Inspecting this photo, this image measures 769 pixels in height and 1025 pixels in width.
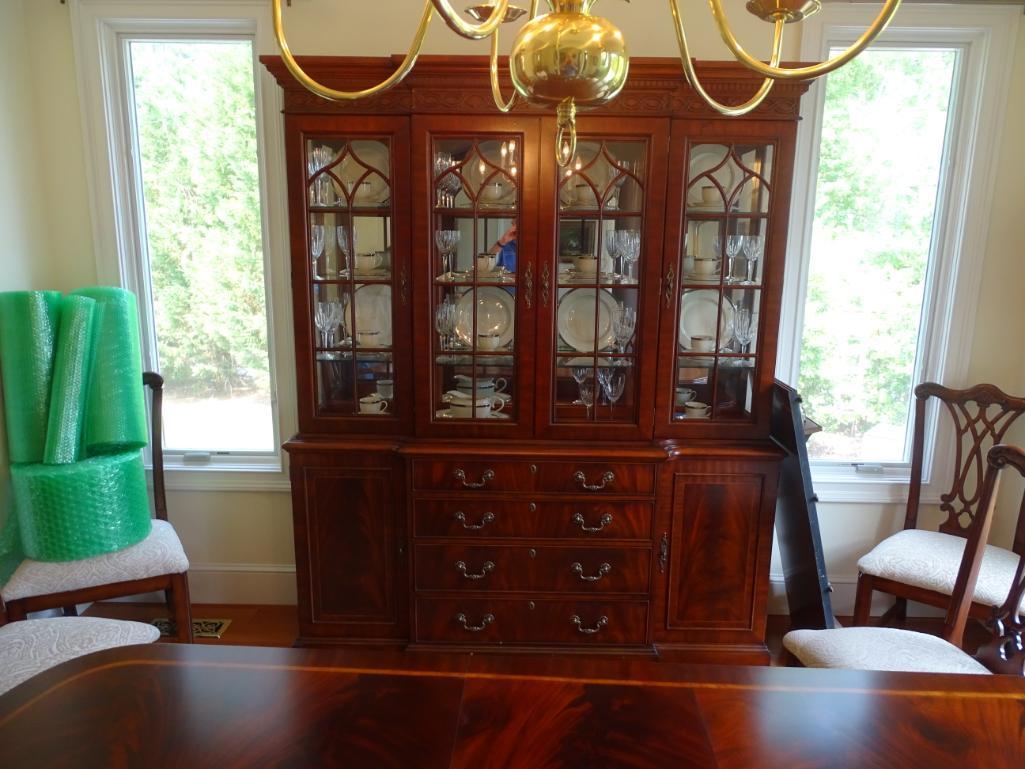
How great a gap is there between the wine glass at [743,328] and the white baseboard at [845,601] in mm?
1078

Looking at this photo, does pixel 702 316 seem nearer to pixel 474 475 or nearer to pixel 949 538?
pixel 474 475

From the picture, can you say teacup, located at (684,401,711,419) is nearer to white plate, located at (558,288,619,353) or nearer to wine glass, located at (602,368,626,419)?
wine glass, located at (602,368,626,419)

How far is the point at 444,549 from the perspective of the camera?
2227 mm

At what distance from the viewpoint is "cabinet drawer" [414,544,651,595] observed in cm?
222

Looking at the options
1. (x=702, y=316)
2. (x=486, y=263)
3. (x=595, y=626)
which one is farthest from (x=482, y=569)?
(x=702, y=316)

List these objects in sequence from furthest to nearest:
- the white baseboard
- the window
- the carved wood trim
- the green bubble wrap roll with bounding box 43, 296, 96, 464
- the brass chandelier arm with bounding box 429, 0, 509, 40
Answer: the white baseboard < the window < the green bubble wrap roll with bounding box 43, 296, 96, 464 < the carved wood trim < the brass chandelier arm with bounding box 429, 0, 509, 40

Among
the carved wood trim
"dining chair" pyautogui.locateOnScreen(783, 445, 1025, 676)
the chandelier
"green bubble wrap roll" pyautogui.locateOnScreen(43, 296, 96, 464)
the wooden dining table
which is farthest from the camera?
"green bubble wrap roll" pyautogui.locateOnScreen(43, 296, 96, 464)

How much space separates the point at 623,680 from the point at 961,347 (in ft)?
7.21

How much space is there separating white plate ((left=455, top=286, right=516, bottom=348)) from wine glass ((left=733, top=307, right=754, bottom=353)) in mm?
798

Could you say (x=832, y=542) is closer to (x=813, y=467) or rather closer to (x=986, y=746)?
(x=813, y=467)

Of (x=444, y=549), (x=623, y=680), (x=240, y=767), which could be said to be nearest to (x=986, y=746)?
(x=623, y=680)

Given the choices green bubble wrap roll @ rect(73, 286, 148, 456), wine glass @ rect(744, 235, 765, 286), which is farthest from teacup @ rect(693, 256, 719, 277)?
green bubble wrap roll @ rect(73, 286, 148, 456)

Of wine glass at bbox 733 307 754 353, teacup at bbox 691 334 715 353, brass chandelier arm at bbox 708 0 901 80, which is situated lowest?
teacup at bbox 691 334 715 353

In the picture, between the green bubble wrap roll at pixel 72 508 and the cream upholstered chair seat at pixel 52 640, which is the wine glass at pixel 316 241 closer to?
the green bubble wrap roll at pixel 72 508
